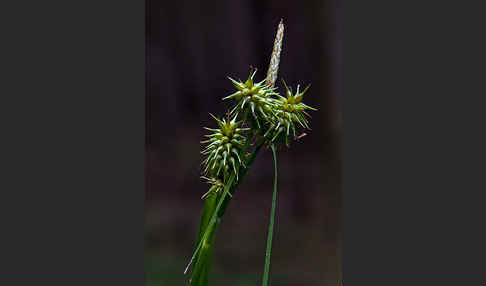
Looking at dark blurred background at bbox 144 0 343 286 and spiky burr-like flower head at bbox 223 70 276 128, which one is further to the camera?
dark blurred background at bbox 144 0 343 286

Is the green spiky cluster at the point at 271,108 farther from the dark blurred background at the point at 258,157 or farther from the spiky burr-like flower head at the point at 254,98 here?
the dark blurred background at the point at 258,157

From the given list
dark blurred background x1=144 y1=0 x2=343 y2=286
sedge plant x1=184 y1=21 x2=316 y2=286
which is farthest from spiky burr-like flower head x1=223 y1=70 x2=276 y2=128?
dark blurred background x1=144 y1=0 x2=343 y2=286

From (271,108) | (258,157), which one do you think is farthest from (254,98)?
(258,157)

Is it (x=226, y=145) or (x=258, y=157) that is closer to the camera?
(x=226, y=145)

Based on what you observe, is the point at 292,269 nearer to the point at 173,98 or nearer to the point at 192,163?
the point at 192,163

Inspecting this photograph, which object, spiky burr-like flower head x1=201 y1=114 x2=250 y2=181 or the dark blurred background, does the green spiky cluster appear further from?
the dark blurred background

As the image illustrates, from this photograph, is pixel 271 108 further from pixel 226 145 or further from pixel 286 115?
pixel 226 145
